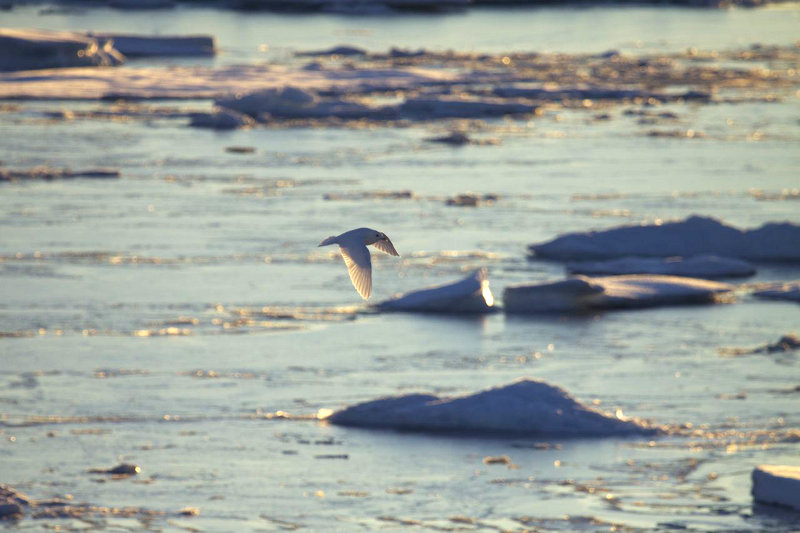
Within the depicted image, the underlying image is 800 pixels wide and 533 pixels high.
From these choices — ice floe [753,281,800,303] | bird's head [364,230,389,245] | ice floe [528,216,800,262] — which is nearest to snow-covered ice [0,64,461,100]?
ice floe [528,216,800,262]

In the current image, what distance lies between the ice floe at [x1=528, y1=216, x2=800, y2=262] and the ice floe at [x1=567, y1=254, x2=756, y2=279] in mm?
263

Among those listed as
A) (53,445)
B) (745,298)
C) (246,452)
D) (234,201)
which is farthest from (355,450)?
(234,201)

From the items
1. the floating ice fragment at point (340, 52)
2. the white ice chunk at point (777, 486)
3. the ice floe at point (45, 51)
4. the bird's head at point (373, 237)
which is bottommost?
the white ice chunk at point (777, 486)

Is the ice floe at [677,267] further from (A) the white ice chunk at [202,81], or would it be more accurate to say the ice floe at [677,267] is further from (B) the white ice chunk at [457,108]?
(A) the white ice chunk at [202,81]

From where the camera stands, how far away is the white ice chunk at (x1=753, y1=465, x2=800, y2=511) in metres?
9.00

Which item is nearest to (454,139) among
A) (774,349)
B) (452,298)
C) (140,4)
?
(452,298)

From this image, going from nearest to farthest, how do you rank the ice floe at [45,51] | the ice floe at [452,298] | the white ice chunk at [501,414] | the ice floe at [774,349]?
the white ice chunk at [501,414]
the ice floe at [774,349]
the ice floe at [452,298]
the ice floe at [45,51]

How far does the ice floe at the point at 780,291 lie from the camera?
13523 mm

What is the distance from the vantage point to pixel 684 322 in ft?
42.7

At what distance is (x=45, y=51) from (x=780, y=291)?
16.6 m

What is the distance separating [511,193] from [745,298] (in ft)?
16.3

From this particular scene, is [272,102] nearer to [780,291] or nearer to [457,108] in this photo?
[457,108]

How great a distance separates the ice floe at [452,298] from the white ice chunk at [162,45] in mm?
18277

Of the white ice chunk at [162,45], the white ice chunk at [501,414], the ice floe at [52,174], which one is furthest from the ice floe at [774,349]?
the white ice chunk at [162,45]
